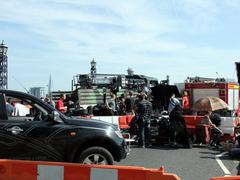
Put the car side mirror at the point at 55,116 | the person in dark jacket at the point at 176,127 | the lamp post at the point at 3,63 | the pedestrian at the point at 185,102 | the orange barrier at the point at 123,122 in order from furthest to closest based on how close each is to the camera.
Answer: the lamp post at the point at 3,63
the pedestrian at the point at 185,102
the orange barrier at the point at 123,122
the person in dark jacket at the point at 176,127
the car side mirror at the point at 55,116

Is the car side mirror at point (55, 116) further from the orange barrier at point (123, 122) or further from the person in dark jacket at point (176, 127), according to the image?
the orange barrier at point (123, 122)

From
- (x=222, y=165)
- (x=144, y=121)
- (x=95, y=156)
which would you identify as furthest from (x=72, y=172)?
(x=144, y=121)

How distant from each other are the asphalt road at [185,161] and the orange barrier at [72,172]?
4.71 metres

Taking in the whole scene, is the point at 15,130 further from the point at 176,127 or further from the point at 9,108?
the point at 176,127

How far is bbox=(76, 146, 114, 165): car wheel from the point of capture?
8664mm

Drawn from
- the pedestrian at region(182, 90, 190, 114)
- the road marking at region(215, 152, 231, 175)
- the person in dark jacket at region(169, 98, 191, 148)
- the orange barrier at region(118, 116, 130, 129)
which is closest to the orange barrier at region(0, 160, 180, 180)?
the road marking at region(215, 152, 231, 175)

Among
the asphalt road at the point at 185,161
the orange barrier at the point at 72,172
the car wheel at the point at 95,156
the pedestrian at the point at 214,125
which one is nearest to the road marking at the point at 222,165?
the asphalt road at the point at 185,161

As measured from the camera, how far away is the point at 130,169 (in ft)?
17.0

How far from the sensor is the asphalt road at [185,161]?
10.5 metres

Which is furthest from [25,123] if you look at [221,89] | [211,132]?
[221,89]

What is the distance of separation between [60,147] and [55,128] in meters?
0.34

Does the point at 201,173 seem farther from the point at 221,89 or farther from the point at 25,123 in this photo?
the point at 221,89

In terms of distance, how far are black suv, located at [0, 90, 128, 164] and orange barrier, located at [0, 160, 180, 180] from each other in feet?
9.73

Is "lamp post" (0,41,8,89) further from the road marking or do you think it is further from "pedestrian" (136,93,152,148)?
the road marking
